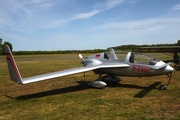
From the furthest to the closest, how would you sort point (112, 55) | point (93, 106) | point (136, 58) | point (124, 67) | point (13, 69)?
point (112, 55) < point (124, 67) < point (136, 58) < point (13, 69) < point (93, 106)

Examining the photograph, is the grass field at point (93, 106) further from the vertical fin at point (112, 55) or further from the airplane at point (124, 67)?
the vertical fin at point (112, 55)

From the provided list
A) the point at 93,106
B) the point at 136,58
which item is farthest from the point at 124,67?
the point at 93,106

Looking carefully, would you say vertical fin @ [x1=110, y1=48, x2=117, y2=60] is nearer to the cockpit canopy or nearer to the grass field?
the cockpit canopy

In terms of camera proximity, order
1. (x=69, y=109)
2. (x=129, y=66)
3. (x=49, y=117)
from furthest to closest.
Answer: (x=129, y=66)
(x=69, y=109)
(x=49, y=117)

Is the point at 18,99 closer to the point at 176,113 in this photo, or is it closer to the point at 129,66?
the point at 129,66

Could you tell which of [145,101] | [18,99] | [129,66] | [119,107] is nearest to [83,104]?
[119,107]

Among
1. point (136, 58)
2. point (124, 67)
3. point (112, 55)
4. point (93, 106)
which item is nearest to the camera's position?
point (93, 106)

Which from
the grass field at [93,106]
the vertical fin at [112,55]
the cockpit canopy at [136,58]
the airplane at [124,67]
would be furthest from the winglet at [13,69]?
the cockpit canopy at [136,58]

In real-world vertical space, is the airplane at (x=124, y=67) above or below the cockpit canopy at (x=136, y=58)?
below

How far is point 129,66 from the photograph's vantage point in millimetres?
8680

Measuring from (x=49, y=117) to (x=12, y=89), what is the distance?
507 centimetres

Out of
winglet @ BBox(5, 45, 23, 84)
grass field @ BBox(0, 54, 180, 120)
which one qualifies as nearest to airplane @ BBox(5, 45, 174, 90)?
winglet @ BBox(5, 45, 23, 84)

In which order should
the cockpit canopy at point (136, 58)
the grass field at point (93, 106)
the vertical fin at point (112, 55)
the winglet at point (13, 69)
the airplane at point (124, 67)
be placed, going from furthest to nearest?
the vertical fin at point (112, 55), the cockpit canopy at point (136, 58), the airplane at point (124, 67), the winglet at point (13, 69), the grass field at point (93, 106)

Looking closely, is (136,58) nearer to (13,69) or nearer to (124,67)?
(124,67)
